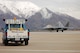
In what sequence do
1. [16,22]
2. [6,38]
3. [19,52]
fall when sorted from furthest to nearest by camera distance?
1. [16,22]
2. [6,38]
3. [19,52]

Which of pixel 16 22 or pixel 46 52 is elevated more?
pixel 16 22

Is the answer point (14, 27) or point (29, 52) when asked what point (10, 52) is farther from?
point (14, 27)

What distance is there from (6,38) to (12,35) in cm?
56

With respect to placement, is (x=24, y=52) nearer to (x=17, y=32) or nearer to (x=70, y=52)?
(x=70, y=52)

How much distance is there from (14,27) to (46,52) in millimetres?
10140

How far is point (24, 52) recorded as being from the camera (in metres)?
22.0

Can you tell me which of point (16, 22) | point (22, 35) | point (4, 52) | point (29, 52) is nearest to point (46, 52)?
point (29, 52)

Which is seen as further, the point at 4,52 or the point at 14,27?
the point at 14,27

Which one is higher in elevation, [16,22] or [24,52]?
[16,22]

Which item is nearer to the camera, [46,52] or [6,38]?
[46,52]

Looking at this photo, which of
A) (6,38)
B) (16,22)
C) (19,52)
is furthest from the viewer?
(16,22)

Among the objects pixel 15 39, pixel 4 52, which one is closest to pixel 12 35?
pixel 15 39

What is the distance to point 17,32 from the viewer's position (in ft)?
94.1

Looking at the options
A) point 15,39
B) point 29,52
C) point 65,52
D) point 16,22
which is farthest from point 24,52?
point 16,22
